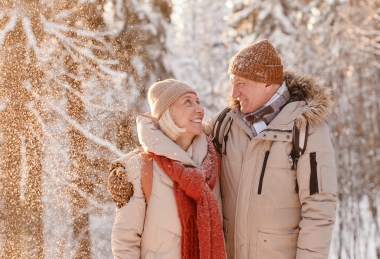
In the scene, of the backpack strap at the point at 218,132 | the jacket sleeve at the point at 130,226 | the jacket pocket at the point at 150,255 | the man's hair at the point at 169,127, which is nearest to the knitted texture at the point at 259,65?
the backpack strap at the point at 218,132

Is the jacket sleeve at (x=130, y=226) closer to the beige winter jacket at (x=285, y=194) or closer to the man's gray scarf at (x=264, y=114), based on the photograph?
the beige winter jacket at (x=285, y=194)

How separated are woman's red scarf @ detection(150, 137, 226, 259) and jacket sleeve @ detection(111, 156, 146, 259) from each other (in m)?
0.22

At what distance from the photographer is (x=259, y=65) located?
3.15m

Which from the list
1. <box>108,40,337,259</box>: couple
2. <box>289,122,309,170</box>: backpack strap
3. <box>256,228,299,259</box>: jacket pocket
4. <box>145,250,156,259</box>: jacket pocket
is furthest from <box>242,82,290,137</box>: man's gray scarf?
<box>145,250,156,259</box>: jacket pocket

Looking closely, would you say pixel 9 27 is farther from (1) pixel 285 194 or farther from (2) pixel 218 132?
(1) pixel 285 194

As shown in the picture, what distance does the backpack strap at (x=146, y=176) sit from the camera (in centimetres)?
274

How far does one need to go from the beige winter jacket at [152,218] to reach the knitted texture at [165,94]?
0.20 metres

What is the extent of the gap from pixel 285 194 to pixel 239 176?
33cm

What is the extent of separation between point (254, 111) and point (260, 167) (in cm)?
43

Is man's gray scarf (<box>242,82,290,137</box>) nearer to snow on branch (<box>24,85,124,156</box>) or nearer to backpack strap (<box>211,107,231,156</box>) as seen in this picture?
backpack strap (<box>211,107,231,156</box>)

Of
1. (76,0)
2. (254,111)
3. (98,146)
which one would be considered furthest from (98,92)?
(254,111)

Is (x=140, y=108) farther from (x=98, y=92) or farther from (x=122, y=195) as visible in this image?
(x=122, y=195)

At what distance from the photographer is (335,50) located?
11.4 metres

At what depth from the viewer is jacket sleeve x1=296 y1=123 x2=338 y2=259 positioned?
2.84 m
